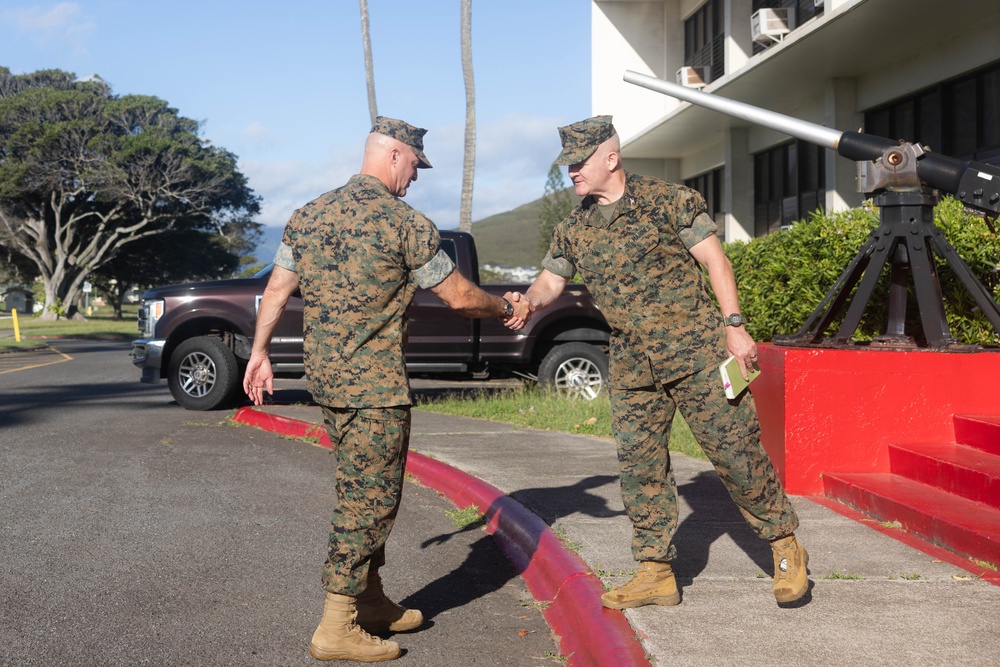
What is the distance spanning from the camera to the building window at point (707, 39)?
24000 mm

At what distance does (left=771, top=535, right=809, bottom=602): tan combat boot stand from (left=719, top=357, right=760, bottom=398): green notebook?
691 millimetres

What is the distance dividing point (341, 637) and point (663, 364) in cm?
172

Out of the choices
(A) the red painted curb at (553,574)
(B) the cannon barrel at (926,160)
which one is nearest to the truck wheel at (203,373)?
(A) the red painted curb at (553,574)

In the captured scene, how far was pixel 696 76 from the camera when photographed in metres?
24.8

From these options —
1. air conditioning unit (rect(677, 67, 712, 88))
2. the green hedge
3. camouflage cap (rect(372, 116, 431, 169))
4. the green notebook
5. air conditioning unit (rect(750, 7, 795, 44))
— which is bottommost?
the green notebook

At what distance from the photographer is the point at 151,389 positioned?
16.9 metres

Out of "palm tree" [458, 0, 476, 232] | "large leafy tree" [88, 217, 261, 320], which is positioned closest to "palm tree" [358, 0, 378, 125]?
"palm tree" [458, 0, 476, 232]

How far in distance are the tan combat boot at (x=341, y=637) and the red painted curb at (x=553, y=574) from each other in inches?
32.1

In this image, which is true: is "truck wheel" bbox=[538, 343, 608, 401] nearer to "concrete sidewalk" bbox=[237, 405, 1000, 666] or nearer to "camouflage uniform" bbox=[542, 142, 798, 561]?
"concrete sidewalk" bbox=[237, 405, 1000, 666]

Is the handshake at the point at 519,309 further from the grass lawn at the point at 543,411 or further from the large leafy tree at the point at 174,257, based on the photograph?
the large leafy tree at the point at 174,257

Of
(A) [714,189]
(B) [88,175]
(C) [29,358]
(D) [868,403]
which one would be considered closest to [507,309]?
(D) [868,403]

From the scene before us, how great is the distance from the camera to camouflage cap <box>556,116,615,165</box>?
15.7ft

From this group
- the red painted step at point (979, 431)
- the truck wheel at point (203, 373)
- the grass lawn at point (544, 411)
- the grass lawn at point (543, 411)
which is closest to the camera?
the red painted step at point (979, 431)

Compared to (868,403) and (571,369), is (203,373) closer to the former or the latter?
(571,369)
